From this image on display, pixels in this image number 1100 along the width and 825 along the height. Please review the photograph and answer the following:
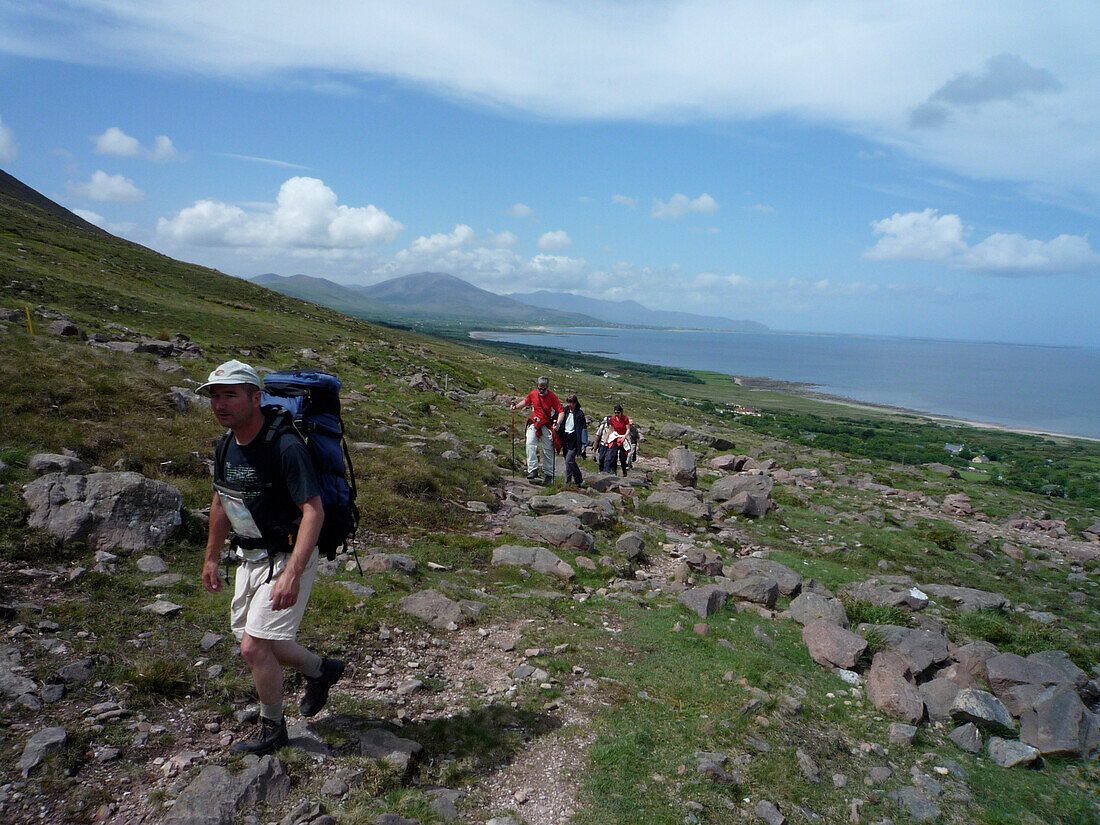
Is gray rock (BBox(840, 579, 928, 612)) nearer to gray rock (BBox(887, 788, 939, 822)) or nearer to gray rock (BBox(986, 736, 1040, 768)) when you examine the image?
gray rock (BBox(986, 736, 1040, 768))

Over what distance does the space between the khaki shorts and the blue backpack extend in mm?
346

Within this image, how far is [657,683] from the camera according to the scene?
282 inches

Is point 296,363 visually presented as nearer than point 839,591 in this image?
No

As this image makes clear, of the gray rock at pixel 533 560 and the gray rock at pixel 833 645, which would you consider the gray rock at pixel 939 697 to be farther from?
the gray rock at pixel 533 560

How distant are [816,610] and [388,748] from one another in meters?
8.25

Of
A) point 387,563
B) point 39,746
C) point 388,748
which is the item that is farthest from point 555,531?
point 39,746

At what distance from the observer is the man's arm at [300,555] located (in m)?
4.20

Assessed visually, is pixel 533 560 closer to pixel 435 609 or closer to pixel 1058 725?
pixel 435 609

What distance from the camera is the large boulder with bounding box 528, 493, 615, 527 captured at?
42.6 feet

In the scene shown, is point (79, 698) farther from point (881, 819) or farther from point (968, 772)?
point (968, 772)

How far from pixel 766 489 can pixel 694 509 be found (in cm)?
474

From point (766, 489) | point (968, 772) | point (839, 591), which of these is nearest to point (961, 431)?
point (766, 489)

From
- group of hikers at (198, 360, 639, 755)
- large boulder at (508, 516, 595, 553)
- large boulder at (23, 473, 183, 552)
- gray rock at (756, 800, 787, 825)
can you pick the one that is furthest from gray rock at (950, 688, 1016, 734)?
large boulder at (23, 473, 183, 552)

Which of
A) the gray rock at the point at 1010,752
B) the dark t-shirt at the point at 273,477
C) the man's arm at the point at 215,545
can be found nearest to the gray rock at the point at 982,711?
the gray rock at the point at 1010,752
